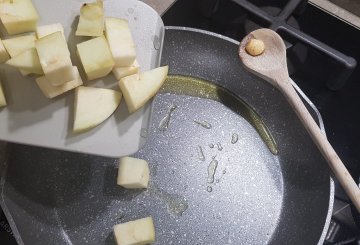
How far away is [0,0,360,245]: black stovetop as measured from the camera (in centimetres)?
92

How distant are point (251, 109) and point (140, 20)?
1.13ft

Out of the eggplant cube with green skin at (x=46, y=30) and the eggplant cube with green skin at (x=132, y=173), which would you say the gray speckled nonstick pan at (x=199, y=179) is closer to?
the eggplant cube with green skin at (x=132, y=173)

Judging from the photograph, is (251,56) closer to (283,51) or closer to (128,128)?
(283,51)

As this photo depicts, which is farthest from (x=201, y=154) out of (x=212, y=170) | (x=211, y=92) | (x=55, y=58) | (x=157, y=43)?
(x=55, y=58)

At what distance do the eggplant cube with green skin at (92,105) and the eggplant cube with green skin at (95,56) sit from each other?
0.10ft

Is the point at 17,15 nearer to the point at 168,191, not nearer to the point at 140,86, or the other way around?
the point at 140,86

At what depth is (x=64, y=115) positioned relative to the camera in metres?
0.63

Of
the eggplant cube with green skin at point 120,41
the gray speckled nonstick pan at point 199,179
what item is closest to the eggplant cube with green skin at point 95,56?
the eggplant cube with green skin at point 120,41

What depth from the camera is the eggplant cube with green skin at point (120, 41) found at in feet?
2.08

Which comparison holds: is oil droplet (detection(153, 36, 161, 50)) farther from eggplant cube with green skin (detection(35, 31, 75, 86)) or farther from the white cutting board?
eggplant cube with green skin (detection(35, 31, 75, 86))

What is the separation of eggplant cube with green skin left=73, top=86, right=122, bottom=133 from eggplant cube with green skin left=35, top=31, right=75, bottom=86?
1.4 inches

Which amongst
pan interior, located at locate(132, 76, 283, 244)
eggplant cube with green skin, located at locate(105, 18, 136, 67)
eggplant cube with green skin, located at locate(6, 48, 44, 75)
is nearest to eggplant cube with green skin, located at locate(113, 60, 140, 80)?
eggplant cube with green skin, located at locate(105, 18, 136, 67)

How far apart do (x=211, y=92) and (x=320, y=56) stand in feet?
0.78

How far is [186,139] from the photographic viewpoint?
0.88 m
